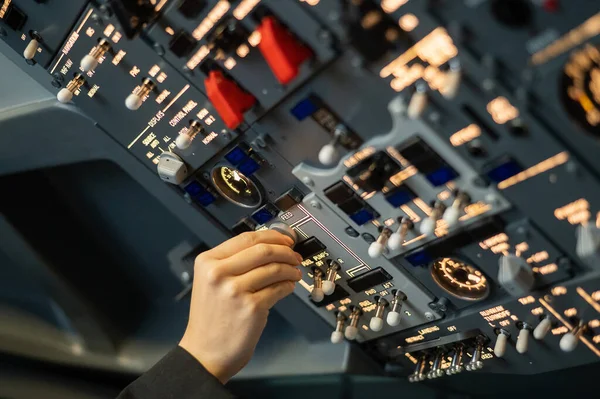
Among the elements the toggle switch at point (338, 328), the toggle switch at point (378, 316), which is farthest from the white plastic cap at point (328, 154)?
the toggle switch at point (338, 328)

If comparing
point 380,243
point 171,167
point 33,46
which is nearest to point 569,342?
point 380,243

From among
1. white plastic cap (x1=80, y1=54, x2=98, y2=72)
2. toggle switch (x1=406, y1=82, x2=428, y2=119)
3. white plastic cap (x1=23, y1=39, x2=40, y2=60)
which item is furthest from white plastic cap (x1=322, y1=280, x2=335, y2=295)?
white plastic cap (x1=23, y1=39, x2=40, y2=60)

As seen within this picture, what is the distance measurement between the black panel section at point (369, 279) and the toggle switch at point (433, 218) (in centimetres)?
27

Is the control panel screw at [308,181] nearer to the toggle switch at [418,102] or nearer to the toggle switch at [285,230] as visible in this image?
the toggle switch at [285,230]

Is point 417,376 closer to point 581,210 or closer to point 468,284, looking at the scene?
point 468,284

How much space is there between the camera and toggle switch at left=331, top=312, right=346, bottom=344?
5.40 ft

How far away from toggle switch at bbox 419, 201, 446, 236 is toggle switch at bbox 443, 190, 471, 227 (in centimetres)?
3

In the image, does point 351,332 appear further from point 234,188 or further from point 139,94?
point 139,94

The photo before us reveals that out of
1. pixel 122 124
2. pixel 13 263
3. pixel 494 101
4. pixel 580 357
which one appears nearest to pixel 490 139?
pixel 494 101

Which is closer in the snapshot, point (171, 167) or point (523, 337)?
point (523, 337)

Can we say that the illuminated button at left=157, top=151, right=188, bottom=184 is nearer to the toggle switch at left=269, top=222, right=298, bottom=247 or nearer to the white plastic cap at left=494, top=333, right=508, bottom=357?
the toggle switch at left=269, top=222, right=298, bottom=247

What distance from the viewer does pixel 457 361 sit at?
1.57 meters

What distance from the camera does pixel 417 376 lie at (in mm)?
1686

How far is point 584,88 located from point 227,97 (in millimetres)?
583
